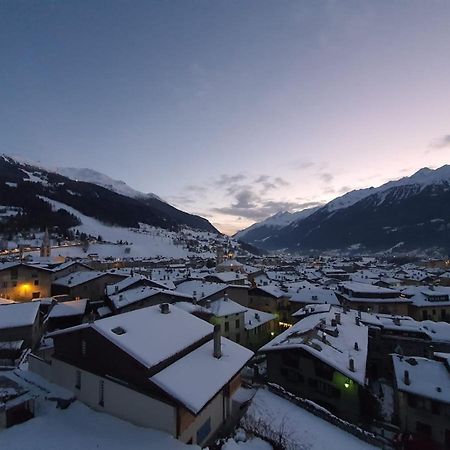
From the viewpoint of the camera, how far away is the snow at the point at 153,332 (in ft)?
65.6

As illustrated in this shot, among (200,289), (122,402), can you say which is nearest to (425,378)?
(122,402)

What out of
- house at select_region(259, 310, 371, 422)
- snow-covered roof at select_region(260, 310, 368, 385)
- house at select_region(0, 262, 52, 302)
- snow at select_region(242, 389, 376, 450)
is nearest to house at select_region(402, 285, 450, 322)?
snow-covered roof at select_region(260, 310, 368, 385)

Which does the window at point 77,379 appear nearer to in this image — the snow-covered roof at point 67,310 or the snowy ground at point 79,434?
the snowy ground at point 79,434

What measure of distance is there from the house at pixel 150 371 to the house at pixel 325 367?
1306 cm

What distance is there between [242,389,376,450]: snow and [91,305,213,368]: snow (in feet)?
22.2

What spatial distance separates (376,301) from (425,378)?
37007 millimetres

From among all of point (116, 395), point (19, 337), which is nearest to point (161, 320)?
point (116, 395)

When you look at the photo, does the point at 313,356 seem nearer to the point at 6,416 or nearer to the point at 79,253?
the point at 6,416

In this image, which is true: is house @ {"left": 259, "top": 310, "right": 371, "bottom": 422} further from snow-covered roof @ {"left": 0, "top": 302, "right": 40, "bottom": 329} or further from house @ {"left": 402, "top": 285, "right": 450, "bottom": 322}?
house @ {"left": 402, "top": 285, "right": 450, "bottom": 322}

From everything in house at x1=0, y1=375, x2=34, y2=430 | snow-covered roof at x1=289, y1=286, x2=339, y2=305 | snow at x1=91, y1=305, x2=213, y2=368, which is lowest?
snow-covered roof at x1=289, y1=286, x2=339, y2=305

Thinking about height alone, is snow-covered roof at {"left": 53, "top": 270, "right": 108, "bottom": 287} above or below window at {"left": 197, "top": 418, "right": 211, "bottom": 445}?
above

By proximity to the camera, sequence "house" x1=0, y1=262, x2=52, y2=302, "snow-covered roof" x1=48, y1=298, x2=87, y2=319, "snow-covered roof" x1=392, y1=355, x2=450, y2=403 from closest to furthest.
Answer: "snow-covered roof" x1=392, y1=355, x2=450, y2=403, "snow-covered roof" x1=48, y1=298, x2=87, y2=319, "house" x1=0, y1=262, x2=52, y2=302

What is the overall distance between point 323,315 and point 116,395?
118 ft

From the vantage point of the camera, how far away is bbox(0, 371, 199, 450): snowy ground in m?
16.5
